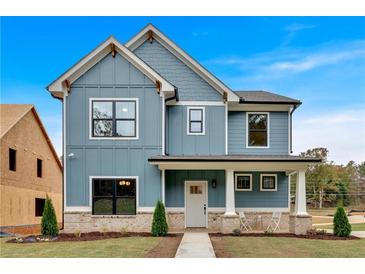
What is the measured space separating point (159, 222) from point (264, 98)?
7423 mm

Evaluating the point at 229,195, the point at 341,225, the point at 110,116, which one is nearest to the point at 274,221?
the point at 229,195

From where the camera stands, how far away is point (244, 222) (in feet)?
57.8

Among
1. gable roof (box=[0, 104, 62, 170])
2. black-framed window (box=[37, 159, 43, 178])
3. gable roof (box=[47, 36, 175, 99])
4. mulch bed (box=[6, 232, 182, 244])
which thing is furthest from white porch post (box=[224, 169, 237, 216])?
black-framed window (box=[37, 159, 43, 178])

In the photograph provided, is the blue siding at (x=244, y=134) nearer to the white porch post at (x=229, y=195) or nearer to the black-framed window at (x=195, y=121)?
the black-framed window at (x=195, y=121)

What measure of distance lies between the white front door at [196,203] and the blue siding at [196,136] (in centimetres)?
142

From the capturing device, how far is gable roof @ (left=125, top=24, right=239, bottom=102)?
17.4 m

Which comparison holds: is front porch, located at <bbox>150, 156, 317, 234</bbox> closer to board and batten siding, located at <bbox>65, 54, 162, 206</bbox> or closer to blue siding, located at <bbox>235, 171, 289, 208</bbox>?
blue siding, located at <bbox>235, 171, 289, 208</bbox>

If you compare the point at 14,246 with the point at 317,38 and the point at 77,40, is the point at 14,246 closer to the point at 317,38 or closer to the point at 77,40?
the point at 77,40

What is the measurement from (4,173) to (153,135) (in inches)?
342

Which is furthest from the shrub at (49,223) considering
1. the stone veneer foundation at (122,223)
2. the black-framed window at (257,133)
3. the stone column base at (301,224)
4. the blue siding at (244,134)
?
the stone column base at (301,224)

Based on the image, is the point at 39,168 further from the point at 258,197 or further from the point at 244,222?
the point at 258,197

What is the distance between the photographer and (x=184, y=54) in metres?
17.9

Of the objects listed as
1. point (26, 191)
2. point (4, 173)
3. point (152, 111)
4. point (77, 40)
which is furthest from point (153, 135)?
point (26, 191)

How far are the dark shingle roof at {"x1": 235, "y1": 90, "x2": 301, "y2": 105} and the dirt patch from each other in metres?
6.84
